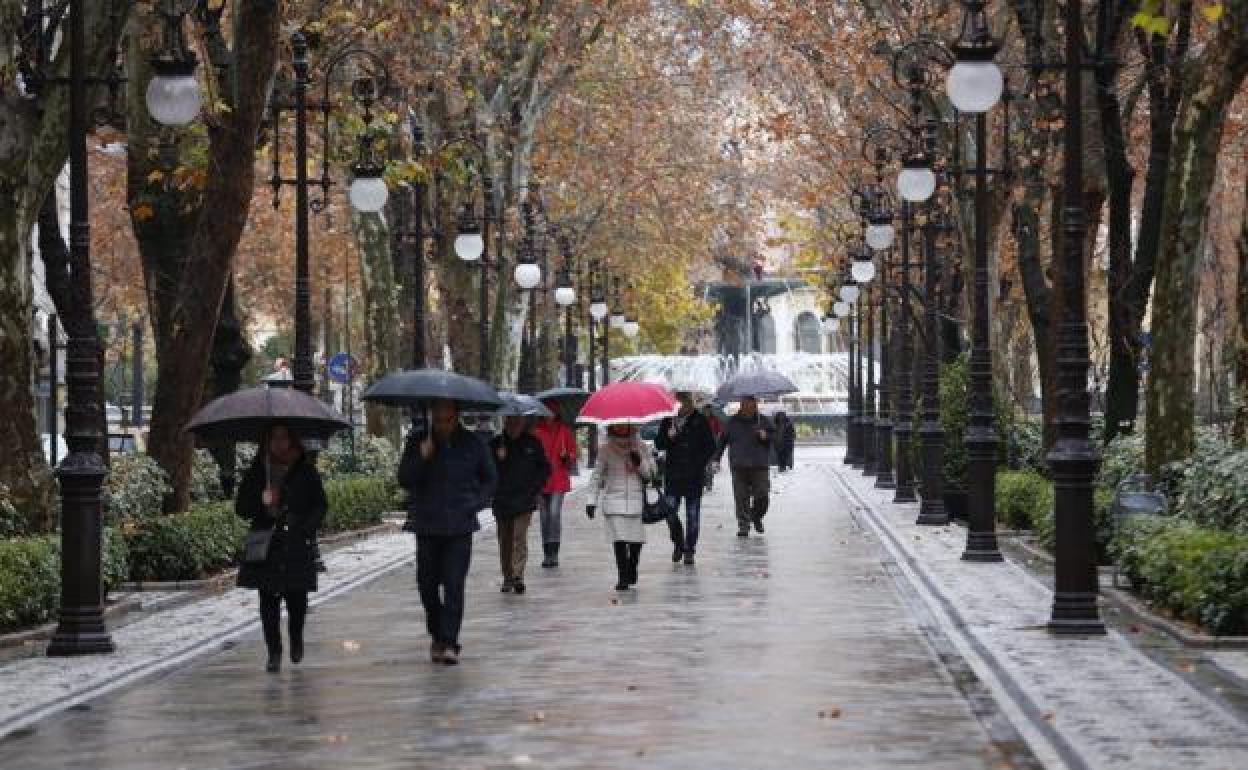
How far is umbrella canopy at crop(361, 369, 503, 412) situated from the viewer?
18594 millimetres

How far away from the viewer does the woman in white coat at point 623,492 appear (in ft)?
82.9

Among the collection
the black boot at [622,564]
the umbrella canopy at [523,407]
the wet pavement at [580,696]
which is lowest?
the wet pavement at [580,696]

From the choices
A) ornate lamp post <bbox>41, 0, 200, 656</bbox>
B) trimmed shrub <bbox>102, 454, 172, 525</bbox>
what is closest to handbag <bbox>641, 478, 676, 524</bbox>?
trimmed shrub <bbox>102, 454, 172, 525</bbox>

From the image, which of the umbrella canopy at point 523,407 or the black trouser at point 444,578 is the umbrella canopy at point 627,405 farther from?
the black trouser at point 444,578

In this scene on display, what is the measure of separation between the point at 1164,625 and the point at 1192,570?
2.00 feet

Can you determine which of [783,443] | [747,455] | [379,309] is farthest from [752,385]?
[783,443]

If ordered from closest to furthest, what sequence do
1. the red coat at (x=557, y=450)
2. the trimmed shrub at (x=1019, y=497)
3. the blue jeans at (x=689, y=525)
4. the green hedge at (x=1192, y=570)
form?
the green hedge at (x=1192, y=570), the red coat at (x=557, y=450), the blue jeans at (x=689, y=525), the trimmed shrub at (x=1019, y=497)

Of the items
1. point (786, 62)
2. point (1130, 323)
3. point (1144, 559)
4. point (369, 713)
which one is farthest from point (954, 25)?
point (369, 713)

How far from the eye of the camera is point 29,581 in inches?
804

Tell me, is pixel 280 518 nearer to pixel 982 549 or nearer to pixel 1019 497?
pixel 982 549

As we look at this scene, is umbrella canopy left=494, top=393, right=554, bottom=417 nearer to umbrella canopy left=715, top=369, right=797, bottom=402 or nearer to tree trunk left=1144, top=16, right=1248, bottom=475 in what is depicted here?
tree trunk left=1144, top=16, right=1248, bottom=475

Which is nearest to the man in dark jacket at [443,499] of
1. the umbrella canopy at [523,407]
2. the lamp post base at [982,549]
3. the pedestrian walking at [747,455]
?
the umbrella canopy at [523,407]

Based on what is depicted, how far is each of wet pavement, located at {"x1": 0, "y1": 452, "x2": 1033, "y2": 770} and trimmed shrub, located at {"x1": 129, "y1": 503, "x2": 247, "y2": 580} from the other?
178cm

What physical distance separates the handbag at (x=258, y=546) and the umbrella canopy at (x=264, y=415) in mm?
673
